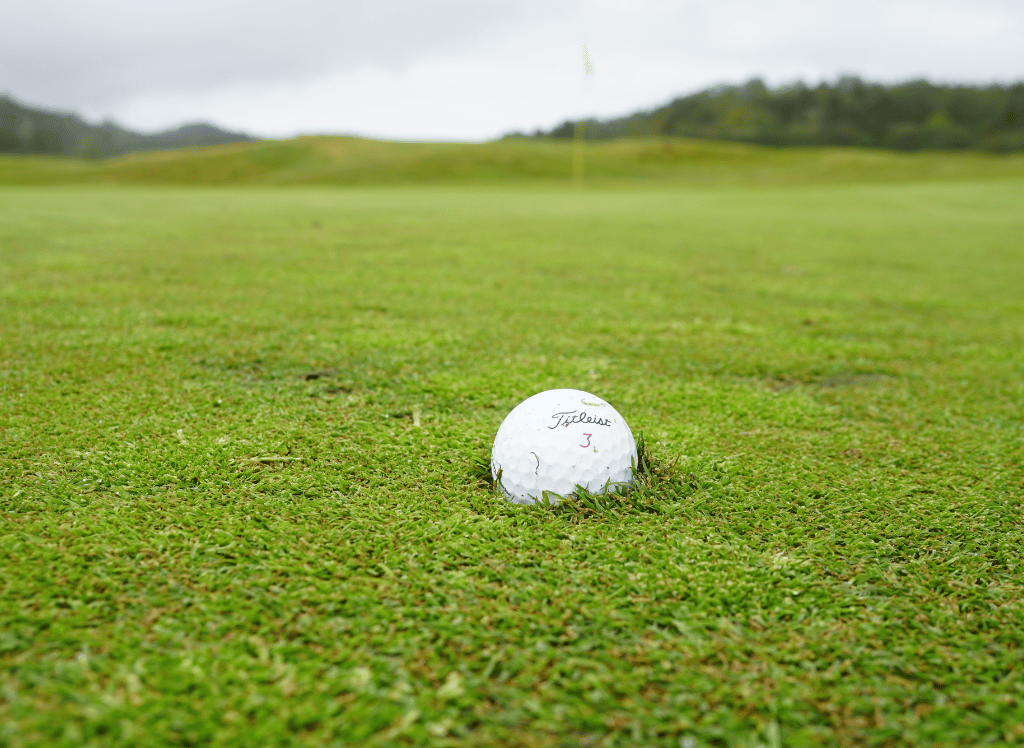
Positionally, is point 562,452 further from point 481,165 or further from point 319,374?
point 481,165

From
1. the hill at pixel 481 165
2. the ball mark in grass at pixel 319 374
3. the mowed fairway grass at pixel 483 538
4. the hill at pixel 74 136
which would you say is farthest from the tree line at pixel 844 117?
the ball mark in grass at pixel 319 374

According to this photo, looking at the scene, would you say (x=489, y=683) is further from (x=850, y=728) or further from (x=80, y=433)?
(x=80, y=433)

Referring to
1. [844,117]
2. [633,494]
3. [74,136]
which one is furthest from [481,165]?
[74,136]

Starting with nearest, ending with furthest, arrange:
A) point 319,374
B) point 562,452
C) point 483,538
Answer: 1. point 483,538
2. point 562,452
3. point 319,374

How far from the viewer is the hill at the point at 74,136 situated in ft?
224

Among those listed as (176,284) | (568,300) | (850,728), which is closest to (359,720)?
(850,728)

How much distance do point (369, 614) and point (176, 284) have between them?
472 centimetres

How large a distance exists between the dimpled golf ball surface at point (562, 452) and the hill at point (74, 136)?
64946mm

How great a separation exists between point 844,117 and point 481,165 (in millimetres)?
43832

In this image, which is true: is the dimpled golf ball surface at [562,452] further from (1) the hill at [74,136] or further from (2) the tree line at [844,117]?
(1) the hill at [74,136]

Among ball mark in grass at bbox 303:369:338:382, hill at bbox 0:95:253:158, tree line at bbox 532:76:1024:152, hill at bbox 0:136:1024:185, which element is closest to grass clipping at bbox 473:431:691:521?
ball mark in grass at bbox 303:369:338:382

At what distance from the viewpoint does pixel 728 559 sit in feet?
5.83

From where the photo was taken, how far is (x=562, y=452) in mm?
2008

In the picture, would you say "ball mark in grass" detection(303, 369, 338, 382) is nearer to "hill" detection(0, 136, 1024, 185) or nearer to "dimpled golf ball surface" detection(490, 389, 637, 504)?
"dimpled golf ball surface" detection(490, 389, 637, 504)
